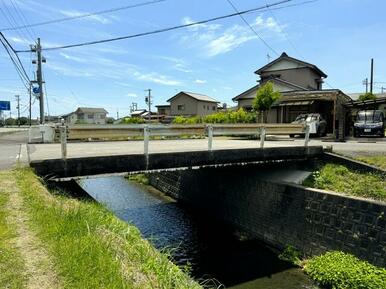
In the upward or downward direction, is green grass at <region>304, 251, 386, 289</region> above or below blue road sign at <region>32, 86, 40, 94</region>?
below

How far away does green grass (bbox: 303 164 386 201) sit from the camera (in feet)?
35.9

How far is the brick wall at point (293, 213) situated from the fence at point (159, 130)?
2.20 metres

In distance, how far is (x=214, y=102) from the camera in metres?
63.2

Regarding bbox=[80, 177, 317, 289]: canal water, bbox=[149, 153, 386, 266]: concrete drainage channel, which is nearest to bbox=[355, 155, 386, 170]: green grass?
bbox=[149, 153, 386, 266]: concrete drainage channel

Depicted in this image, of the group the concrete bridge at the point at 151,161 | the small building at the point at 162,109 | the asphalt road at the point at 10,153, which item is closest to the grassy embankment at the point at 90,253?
the concrete bridge at the point at 151,161

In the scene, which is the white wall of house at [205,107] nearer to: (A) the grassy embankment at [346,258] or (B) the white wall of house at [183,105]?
(B) the white wall of house at [183,105]

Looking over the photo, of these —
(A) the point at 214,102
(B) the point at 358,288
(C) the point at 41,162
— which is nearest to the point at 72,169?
(C) the point at 41,162

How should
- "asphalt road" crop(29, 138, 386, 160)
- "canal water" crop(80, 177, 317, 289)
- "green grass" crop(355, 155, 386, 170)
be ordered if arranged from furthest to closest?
"green grass" crop(355, 155, 386, 170)
"asphalt road" crop(29, 138, 386, 160)
"canal water" crop(80, 177, 317, 289)

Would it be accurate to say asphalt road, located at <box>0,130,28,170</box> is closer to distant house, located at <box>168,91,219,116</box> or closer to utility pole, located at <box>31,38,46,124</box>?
utility pole, located at <box>31,38,46,124</box>

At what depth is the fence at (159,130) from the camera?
9.26 m

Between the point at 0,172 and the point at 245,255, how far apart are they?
26.4 feet

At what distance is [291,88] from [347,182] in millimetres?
25160

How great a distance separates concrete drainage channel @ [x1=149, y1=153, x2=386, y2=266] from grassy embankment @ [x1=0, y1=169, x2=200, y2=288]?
7.07 metres

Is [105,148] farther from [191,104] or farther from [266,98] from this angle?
[191,104]
